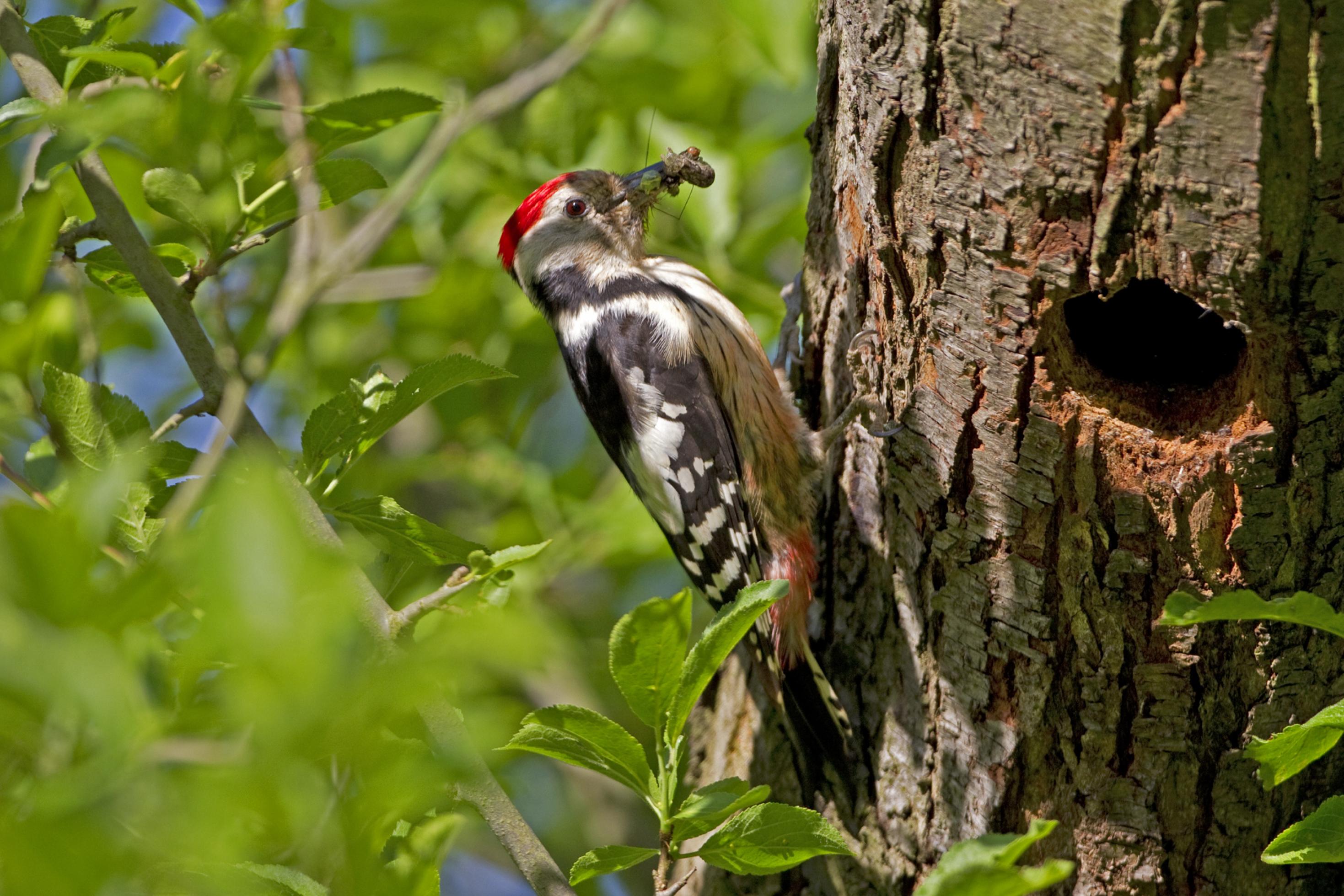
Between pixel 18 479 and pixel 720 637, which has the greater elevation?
pixel 18 479

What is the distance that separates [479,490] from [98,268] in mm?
2006

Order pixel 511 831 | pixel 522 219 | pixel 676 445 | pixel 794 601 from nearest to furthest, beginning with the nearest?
pixel 511 831, pixel 794 601, pixel 676 445, pixel 522 219

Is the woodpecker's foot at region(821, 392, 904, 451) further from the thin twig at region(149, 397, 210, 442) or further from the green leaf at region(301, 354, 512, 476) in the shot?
the thin twig at region(149, 397, 210, 442)

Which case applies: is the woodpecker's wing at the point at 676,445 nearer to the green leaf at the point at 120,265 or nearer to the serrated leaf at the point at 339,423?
the serrated leaf at the point at 339,423

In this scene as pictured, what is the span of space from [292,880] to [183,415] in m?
0.90

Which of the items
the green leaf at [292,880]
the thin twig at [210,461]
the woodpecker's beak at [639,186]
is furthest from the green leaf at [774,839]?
the woodpecker's beak at [639,186]

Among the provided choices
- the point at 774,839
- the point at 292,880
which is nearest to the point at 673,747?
the point at 774,839

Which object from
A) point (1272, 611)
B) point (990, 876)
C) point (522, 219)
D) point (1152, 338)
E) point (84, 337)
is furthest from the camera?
point (522, 219)

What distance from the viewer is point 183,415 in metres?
2.05

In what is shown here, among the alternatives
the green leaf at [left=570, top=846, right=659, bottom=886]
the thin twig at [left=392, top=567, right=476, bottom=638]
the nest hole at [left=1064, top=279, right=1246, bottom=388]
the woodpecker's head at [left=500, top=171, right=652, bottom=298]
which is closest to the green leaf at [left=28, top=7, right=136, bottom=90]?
the thin twig at [left=392, top=567, right=476, bottom=638]

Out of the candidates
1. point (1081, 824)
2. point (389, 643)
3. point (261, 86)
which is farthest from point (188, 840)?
point (261, 86)

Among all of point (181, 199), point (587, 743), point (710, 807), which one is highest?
point (181, 199)

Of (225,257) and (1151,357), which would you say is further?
(1151,357)

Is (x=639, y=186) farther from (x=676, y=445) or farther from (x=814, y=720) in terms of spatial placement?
(x=814, y=720)
